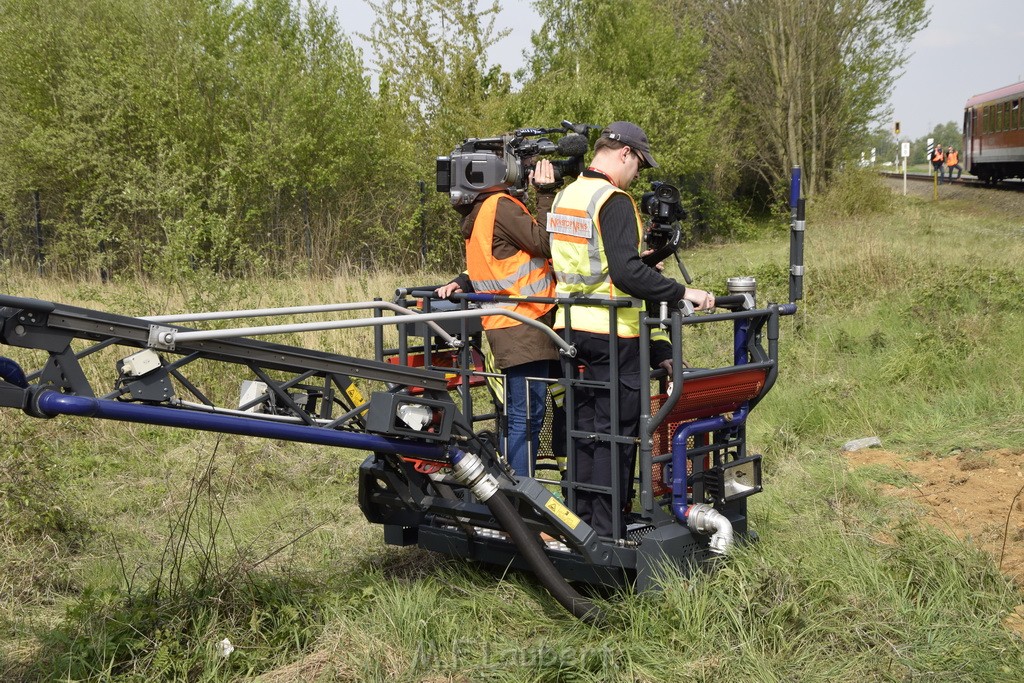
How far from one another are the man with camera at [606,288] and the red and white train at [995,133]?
29.2m

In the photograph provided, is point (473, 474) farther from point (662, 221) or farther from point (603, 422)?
point (662, 221)

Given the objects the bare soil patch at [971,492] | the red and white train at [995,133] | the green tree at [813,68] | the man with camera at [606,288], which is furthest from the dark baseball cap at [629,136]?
the red and white train at [995,133]

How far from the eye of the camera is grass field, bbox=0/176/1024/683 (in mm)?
4070

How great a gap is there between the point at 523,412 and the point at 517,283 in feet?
2.19

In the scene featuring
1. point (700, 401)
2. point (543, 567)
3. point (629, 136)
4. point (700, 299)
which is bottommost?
point (543, 567)

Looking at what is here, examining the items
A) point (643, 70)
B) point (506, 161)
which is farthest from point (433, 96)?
point (506, 161)

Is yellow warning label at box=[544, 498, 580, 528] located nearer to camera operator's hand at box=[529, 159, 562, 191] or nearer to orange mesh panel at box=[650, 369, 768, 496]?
orange mesh panel at box=[650, 369, 768, 496]

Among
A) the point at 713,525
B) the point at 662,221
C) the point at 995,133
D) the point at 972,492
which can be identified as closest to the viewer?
the point at 713,525

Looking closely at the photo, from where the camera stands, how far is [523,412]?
4.96 meters

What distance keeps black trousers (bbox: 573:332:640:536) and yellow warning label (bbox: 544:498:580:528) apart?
0.24 m

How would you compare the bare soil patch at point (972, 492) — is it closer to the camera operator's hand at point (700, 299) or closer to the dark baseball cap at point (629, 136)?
the camera operator's hand at point (700, 299)

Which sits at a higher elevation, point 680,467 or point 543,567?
point 680,467

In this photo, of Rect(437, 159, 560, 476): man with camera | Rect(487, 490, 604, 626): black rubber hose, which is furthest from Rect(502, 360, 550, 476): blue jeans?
Rect(487, 490, 604, 626): black rubber hose

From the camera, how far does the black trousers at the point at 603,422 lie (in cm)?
457
